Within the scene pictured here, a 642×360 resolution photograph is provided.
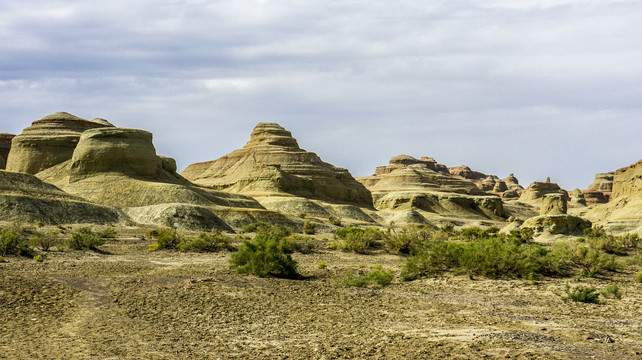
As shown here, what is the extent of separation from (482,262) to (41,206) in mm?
35159

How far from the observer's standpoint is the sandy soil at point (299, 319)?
9.24m

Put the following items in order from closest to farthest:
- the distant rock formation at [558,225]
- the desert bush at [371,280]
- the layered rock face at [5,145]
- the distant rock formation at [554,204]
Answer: the desert bush at [371,280] < the distant rock formation at [558,225] < the distant rock formation at [554,204] < the layered rock face at [5,145]

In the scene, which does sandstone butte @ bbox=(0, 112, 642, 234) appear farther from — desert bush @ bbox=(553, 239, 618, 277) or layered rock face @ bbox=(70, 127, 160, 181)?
desert bush @ bbox=(553, 239, 618, 277)

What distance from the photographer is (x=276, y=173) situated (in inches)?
3511

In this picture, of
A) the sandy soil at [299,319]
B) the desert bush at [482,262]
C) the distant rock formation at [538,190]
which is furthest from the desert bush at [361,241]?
the distant rock formation at [538,190]

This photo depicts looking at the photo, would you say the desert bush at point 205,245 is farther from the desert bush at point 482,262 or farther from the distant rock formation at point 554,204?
the distant rock formation at point 554,204

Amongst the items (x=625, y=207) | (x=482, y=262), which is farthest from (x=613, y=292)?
(x=625, y=207)

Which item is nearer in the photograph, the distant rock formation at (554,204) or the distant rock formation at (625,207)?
the distant rock formation at (625,207)

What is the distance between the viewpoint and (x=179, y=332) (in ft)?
35.4

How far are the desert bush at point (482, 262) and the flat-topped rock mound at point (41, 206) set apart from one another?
102 feet

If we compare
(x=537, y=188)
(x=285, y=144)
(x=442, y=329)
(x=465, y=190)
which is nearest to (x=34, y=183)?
(x=442, y=329)

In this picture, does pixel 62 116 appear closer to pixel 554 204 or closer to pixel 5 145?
pixel 5 145

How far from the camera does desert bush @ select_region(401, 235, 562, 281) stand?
18016 mm

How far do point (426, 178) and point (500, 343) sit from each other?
446ft
